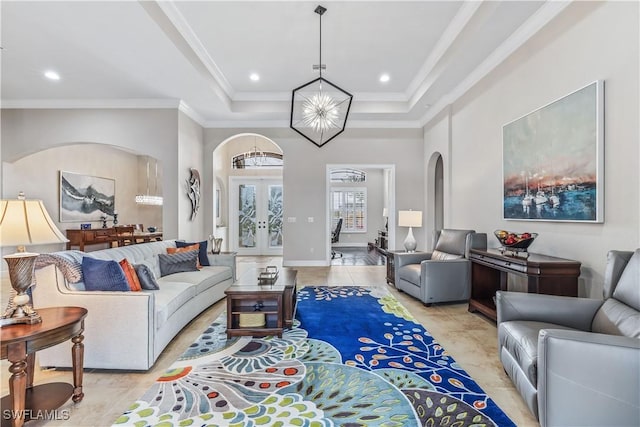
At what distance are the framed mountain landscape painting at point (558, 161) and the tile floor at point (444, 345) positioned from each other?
4.58ft

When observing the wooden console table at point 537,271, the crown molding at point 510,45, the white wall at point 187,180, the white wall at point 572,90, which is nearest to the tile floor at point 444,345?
the wooden console table at point 537,271

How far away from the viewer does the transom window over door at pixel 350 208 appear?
1196 centimetres

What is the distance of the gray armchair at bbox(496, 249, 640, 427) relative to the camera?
1.50m

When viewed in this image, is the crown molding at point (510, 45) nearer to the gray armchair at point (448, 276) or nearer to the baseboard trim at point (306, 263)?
the gray armchair at point (448, 276)

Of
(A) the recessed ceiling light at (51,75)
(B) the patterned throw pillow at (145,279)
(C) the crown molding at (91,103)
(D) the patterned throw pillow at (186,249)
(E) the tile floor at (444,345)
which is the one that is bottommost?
(E) the tile floor at (444,345)

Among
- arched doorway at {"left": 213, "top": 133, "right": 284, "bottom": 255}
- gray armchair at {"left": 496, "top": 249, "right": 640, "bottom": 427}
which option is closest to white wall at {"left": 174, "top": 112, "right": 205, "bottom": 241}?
arched doorway at {"left": 213, "top": 133, "right": 284, "bottom": 255}

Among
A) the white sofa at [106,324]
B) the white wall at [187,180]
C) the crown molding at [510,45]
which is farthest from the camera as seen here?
the white wall at [187,180]

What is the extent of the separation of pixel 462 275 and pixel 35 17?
5.67 metres

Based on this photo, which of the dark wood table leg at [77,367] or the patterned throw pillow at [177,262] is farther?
the patterned throw pillow at [177,262]

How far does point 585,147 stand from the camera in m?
2.74

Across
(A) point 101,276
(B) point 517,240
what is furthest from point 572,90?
(A) point 101,276

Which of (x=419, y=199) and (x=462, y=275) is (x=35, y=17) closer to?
(x=462, y=275)

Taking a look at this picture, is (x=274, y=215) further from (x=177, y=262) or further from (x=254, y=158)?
(x=177, y=262)

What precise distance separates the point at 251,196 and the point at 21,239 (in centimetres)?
787
